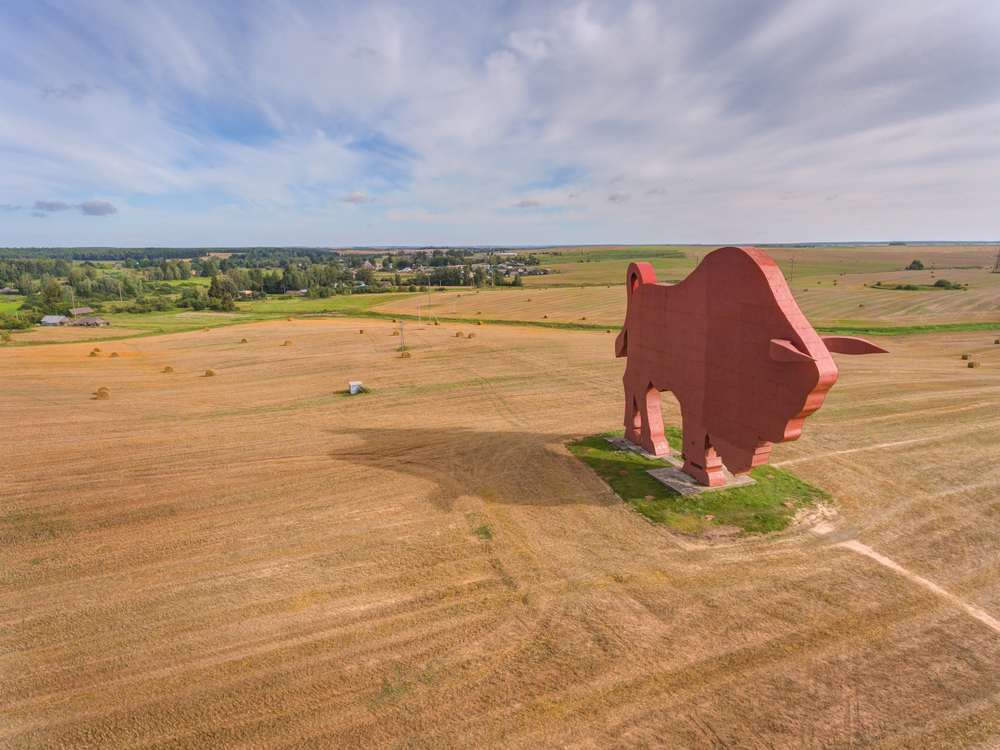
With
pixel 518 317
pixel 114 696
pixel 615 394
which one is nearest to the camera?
pixel 114 696

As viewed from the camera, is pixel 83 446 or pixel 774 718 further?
pixel 83 446

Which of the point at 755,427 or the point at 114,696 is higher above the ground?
the point at 755,427

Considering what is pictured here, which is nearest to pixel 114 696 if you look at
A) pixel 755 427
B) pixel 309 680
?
pixel 309 680

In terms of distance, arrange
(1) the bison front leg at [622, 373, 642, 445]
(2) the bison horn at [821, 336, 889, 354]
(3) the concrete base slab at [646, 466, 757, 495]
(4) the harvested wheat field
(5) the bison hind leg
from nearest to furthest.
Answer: (4) the harvested wheat field < (2) the bison horn at [821, 336, 889, 354] < (5) the bison hind leg < (3) the concrete base slab at [646, 466, 757, 495] < (1) the bison front leg at [622, 373, 642, 445]

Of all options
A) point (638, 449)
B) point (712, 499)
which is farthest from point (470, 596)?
point (638, 449)

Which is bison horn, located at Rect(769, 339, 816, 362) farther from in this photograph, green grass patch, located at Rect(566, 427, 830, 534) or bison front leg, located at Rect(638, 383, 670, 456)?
bison front leg, located at Rect(638, 383, 670, 456)

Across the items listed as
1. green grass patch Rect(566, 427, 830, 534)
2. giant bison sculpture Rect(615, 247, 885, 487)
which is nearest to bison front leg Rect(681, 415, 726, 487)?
giant bison sculpture Rect(615, 247, 885, 487)

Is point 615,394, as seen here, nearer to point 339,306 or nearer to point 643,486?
point 643,486

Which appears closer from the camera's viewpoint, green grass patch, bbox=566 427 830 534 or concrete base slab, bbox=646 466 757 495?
green grass patch, bbox=566 427 830 534
